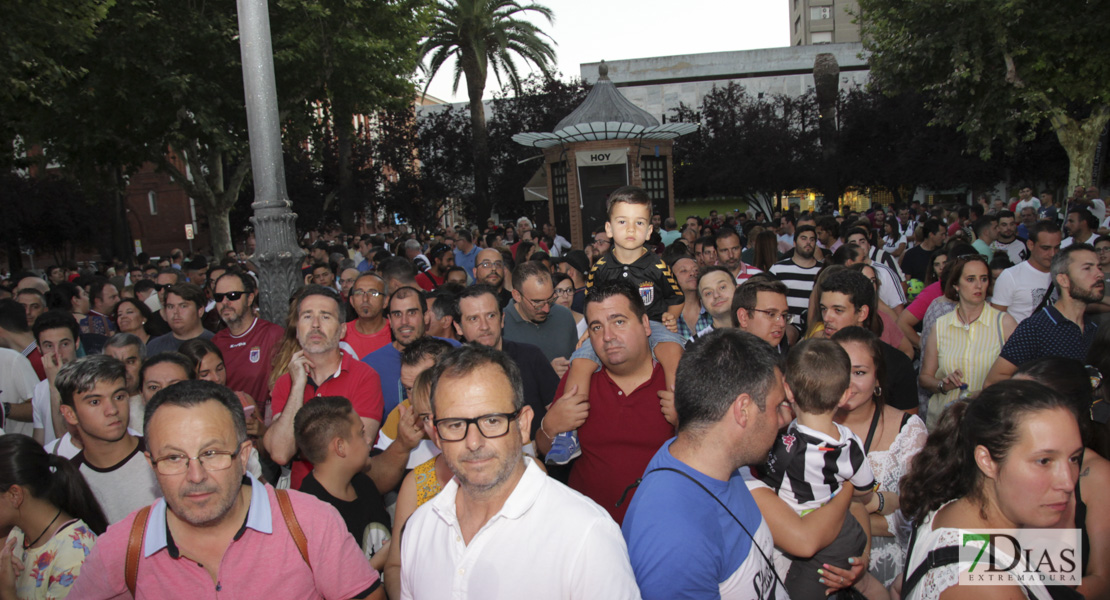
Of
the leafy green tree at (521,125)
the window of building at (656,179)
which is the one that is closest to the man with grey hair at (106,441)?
the window of building at (656,179)

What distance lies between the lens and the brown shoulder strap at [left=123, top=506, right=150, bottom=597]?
241 cm

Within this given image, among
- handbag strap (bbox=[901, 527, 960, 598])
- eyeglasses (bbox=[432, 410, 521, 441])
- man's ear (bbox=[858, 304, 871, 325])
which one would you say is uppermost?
eyeglasses (bbox=[432, 410, 521, 441])

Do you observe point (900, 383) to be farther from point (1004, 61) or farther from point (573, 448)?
point (1004, 61)

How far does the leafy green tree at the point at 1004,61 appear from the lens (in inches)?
688

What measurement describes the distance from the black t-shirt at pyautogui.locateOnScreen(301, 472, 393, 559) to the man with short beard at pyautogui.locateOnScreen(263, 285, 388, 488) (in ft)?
1.65

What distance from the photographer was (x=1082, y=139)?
1988 centimetres

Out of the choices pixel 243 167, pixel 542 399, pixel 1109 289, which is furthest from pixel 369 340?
pixel 243 167

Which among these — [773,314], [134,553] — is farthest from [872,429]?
[134,553]

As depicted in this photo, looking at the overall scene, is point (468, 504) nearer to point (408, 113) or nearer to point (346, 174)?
point (346, 174)

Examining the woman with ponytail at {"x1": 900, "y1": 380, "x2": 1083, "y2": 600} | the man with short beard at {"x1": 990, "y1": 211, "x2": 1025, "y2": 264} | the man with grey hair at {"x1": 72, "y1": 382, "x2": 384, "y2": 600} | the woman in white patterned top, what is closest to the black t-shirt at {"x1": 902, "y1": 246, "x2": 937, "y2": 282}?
the man with short beard at {"x1": 990, "y1": 211, "x2": 1025, "y2": 264}

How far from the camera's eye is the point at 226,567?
243cm

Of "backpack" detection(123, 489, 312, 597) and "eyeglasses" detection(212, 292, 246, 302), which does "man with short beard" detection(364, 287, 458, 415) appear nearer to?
"eyeglasses" detection(212, 292, 246, 302)

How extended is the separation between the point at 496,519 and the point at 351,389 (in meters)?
2.38

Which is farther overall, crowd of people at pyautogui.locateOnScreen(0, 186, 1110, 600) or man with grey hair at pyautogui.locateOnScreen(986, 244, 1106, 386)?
man with grey hair at pyautogui.locateOnScreen(986, 244, 1106, 386)
